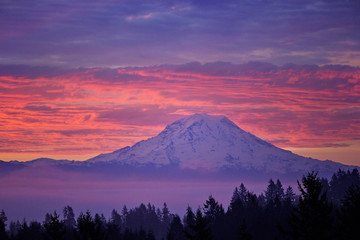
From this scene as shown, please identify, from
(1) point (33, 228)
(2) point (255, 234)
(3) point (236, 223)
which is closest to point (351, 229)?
(2) point (255, 234)

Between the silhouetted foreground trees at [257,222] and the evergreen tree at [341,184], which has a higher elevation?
the evergreen tree at [341,184]

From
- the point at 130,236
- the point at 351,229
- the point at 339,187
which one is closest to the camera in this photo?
the point at 351,229

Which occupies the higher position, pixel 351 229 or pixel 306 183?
pixel 306 183

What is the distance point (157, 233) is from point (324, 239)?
16242 cm

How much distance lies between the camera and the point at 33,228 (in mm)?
128375

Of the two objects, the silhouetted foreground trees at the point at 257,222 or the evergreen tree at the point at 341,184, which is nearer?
the silhouetted foreground trees at the point at 257,222

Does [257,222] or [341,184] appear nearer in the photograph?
[257,222]

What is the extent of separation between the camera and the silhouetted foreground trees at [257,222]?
135ft

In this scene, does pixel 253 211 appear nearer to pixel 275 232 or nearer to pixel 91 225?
pixel 275 232

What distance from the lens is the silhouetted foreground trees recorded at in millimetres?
41094

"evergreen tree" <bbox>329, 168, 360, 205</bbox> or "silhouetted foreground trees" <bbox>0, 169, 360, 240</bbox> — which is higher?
"evergreen tree" <bbox>329, 168, 360, 205</bbox>

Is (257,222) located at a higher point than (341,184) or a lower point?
lower

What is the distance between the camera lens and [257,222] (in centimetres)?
11781

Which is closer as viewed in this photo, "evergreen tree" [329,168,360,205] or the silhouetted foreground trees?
the silhouetted foreground trees
